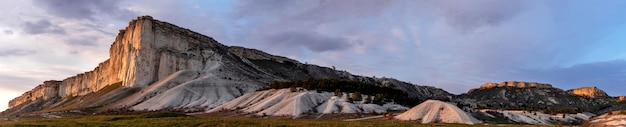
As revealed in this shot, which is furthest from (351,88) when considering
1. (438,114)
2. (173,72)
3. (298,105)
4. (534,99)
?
(534,99)

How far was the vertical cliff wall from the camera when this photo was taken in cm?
11144


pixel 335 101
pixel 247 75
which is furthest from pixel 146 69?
pixel 335 101

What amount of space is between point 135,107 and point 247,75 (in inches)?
1205

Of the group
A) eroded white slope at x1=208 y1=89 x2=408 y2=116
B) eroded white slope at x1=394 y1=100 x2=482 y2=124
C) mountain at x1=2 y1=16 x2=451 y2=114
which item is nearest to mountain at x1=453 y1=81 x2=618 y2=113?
mountain at x1=2 y1=16 x2=451 y2=114

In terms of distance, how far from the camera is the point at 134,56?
113 m

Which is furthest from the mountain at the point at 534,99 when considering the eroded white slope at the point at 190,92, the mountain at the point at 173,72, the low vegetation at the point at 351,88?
the eroded white slope at the point at 190,92

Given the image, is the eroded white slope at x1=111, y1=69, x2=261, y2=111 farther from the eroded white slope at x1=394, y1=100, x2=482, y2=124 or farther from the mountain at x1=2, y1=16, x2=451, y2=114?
the eroded white slope at x1=394, y1=100, x2=482, y2=124

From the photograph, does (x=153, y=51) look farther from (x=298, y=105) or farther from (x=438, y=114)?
(x=438, y=114)

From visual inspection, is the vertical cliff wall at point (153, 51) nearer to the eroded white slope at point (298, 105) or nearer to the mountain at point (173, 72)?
the mountain at point (173, 72)

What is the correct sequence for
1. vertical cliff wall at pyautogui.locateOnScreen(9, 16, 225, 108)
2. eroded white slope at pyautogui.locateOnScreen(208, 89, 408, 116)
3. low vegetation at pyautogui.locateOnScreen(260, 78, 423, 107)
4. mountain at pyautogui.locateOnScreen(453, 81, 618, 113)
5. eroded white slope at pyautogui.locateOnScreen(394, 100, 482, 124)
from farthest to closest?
mountain at pyautogui.locateOnScreen(453, 81, 618, 113)
vertical cliff wall at pyautogui.locateOnScreen(9, 16, 225, 108)
low vegetation at pyautogui.locateOnScreen(260, 78, 423, 107)
eroded white slope at pyautogui.locateOnScreen(208, 89, 408, 116)
eroded white slope at pyautogui.locateOnScreen(394, 100, 482, 124)

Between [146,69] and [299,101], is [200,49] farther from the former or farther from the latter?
[299,101]

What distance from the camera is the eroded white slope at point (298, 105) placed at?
62.9 meters

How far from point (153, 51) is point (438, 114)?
256ft

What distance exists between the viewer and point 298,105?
64375 mm
